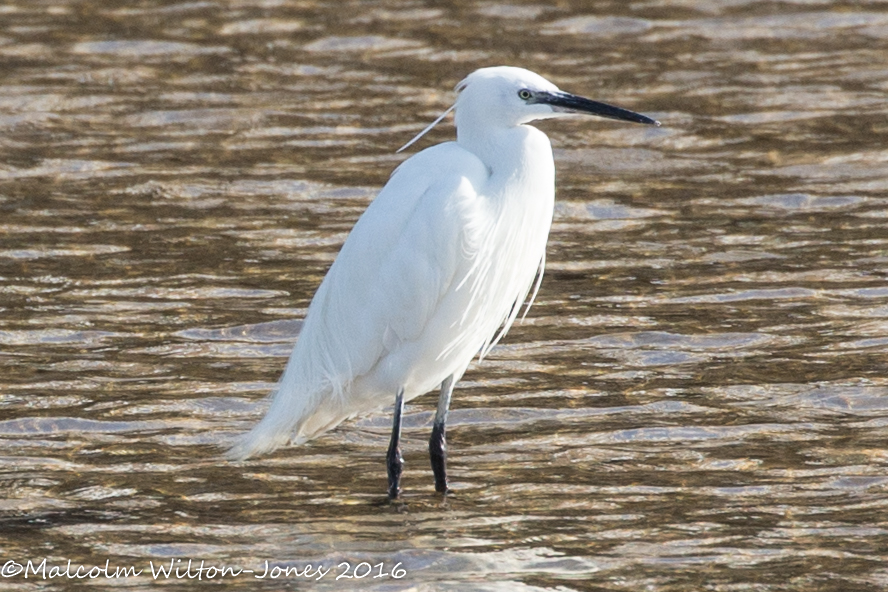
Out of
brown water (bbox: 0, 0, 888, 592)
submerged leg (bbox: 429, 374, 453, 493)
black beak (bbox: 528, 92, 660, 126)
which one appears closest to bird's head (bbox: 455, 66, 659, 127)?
black beak (bbox: 528, 92, 660, 126)

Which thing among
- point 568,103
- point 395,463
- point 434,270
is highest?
point 568,103

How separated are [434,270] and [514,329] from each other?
1.65 meters

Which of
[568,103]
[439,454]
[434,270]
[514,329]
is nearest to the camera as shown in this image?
[568,103]

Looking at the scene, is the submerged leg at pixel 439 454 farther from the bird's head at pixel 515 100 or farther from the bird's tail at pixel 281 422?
the bird's head at pixel 515 100

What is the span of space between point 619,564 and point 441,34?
683cm

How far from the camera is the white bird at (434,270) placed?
4.88 metres

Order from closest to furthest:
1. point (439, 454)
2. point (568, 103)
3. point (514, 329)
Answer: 1. point (568, 103)
2. point (439, 454)
3. point (514, 329)

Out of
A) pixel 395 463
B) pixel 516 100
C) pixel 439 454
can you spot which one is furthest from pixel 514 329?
pixel 516 100

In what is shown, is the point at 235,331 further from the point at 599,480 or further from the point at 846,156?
the point at 846,156

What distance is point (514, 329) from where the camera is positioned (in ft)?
21.5

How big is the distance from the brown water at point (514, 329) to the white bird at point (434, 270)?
0.97ft

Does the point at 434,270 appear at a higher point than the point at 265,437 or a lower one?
higher

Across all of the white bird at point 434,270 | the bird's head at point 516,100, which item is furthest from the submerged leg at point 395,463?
the bird's head at point 516,100

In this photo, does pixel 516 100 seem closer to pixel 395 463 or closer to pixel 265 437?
pixel 395 463
